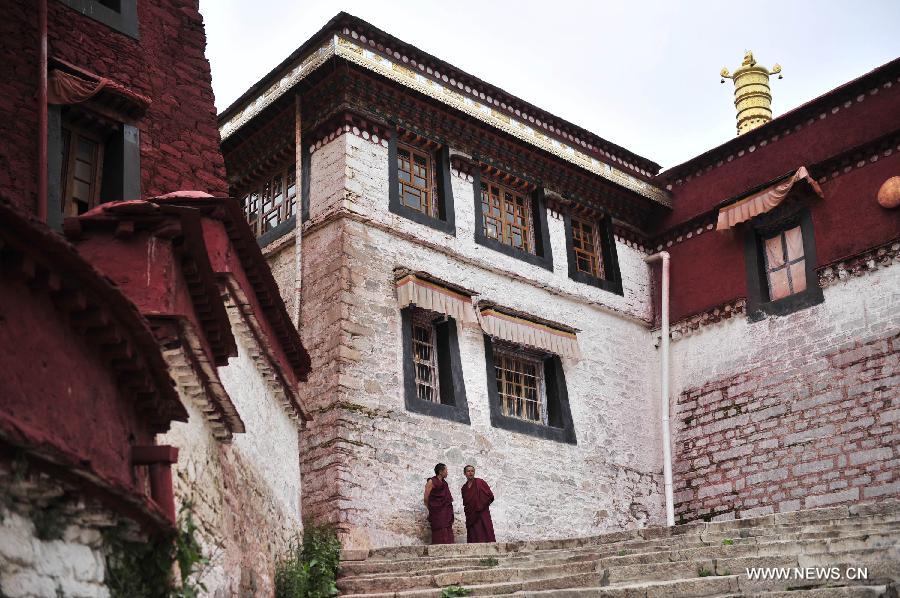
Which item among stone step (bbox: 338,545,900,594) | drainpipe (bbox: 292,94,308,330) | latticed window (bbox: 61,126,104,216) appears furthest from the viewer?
drainpipe (bbox: 292,94,308,330)

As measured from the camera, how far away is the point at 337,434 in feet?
41.0

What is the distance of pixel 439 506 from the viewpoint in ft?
42.2

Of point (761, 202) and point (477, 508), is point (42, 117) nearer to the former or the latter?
point (477, 508)

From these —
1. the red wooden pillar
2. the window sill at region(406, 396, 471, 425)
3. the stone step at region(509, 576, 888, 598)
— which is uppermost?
the window sill at region(406, 396, 471, 425)

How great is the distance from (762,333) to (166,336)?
38.1 feet

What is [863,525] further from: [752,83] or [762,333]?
[752,83]

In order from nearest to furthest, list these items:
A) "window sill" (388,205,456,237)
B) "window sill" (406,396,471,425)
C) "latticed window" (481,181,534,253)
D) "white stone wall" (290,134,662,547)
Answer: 1. "white stone wall" (290,134,662,547)
2. "window sill" (406,396,471,425)
3. "window sill" (388,205,456,237)
4. "latticed window" (481,181,534,253)

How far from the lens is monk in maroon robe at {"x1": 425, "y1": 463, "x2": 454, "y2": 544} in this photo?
41.9ft

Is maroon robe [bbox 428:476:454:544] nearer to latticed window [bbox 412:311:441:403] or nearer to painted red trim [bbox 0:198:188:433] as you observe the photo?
latticed window [bbox 412:311:441:403]

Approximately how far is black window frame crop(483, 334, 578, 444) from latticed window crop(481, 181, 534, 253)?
1.86 m

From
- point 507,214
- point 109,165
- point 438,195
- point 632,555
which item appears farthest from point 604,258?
point 109,165

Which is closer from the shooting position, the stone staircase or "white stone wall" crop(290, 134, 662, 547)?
the stone staircase

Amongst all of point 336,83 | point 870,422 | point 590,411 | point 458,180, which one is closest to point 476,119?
point 458,180

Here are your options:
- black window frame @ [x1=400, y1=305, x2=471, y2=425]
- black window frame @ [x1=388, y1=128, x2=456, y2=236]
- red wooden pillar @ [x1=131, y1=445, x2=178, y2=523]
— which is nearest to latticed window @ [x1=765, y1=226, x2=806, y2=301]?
black window frame @ [x1=388, y1=128, x2=456, y2=236]
